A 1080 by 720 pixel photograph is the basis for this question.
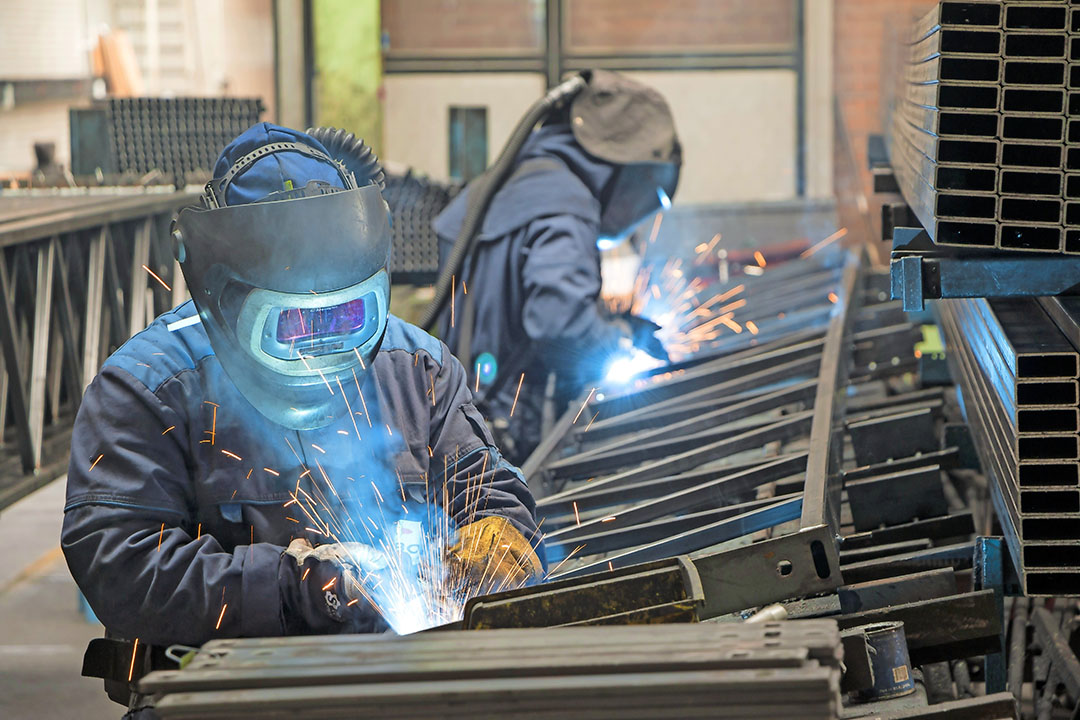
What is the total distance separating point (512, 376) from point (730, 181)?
631cm

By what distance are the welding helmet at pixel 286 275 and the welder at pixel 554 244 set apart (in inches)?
72.2

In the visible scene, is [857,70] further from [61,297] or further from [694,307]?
[61,297]

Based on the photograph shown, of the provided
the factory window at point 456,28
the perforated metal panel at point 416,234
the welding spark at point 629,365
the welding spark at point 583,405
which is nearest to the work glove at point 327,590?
the welding spark at point 583,405

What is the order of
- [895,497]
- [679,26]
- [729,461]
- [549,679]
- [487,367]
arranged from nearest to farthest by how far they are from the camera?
[549,679] → [895,497] → [729,461] → [487,367] → [679,26]

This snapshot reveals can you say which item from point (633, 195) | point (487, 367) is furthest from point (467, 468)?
point (633, 195)

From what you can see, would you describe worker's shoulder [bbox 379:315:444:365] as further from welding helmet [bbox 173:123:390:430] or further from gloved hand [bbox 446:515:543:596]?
gloved hand [bbox 446:515:543:596]

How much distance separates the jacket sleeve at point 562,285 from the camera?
149 inches

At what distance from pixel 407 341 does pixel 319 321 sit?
317 mm

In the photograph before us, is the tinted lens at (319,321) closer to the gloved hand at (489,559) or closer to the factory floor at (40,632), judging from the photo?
the gloved hand at (489,559)

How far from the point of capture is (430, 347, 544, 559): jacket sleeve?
2.16m

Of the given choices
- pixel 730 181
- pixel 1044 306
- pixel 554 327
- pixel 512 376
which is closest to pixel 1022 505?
pixel 1044 306

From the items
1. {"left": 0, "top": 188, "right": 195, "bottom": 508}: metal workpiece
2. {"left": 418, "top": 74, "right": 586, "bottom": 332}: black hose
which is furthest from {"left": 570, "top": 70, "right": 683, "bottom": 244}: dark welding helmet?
{"left": 0, "top": 188, "right": 195, "bottom": 508}: metal workpiece

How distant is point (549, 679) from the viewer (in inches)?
50.8

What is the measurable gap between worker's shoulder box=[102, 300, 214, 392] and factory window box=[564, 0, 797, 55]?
8420mm
